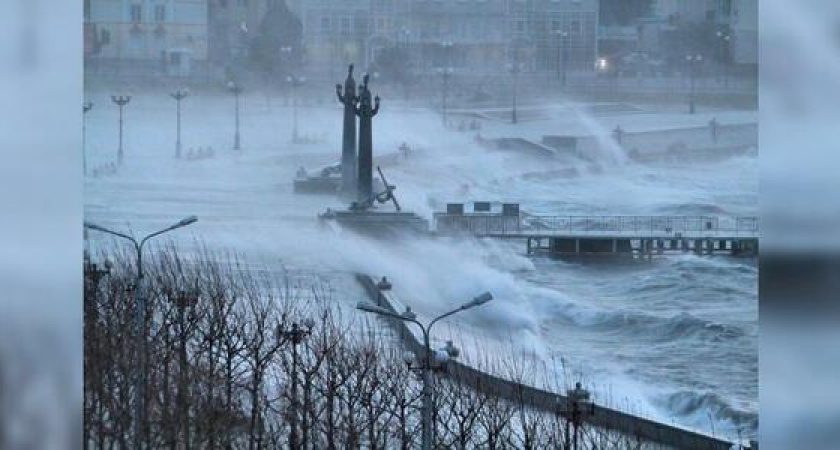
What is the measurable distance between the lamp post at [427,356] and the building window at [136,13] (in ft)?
7.50

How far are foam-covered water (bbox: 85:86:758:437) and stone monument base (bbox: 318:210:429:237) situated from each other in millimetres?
55

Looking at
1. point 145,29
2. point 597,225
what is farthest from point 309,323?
point 145,29

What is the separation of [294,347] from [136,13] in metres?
2.13

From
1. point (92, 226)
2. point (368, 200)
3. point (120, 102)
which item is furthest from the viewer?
point (120, 102)

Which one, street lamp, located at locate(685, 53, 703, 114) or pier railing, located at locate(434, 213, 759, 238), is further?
street lamp, located at locate(685, 53, 703, 114)

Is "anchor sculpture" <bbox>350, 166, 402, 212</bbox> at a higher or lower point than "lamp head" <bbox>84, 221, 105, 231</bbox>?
higher

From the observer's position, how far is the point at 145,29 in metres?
11.6

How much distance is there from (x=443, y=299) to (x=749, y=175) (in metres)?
1.70

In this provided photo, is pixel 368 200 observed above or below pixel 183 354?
above

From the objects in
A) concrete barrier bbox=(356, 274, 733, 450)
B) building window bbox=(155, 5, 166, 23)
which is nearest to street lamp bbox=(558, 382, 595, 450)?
concrete barrier bbox=(356, 274, 733, 450)

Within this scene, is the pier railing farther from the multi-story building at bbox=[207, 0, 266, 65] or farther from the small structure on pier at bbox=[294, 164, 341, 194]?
the multi-story building at bbox=[207, 0, 266, 65]

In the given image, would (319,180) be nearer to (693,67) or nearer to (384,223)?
(384,223)

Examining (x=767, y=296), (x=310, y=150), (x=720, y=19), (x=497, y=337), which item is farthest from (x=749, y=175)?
(x=767, y=296)

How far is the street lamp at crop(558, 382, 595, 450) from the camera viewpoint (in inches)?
393
